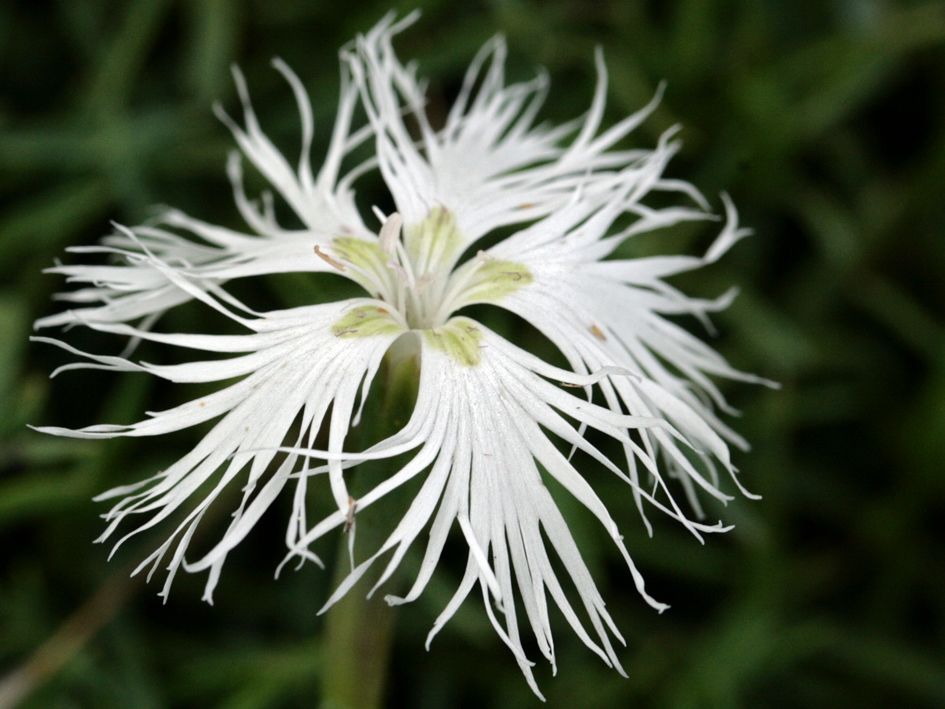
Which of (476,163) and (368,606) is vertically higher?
(476,163)

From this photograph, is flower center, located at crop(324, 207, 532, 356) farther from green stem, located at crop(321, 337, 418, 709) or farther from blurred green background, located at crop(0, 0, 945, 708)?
blurred green background, located at crop(0, 0, 945, 708)

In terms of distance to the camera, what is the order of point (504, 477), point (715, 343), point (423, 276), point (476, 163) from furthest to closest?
point (715, 343), point (476, 163), point (423, 276), point (504, 477)

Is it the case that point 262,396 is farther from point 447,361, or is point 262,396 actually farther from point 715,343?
point 715,343

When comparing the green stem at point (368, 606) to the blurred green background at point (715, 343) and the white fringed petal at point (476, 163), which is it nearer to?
the white fringed petal at point (476, 163)

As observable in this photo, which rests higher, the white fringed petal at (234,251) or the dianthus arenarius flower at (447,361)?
the white fringed petal at (234,251)

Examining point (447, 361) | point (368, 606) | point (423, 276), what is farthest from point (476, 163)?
point (368, 606)

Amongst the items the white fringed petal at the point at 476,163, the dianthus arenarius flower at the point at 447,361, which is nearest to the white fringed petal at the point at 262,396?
the dianthus arenarius flower at the point at 447,361

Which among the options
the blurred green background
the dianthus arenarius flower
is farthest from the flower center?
the blurred green background
